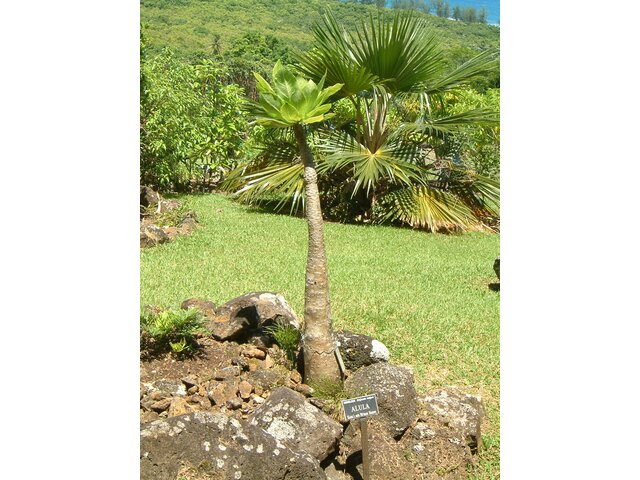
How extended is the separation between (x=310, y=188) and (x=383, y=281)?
2.55 m

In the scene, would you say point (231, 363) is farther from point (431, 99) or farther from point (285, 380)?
point (431, 99)

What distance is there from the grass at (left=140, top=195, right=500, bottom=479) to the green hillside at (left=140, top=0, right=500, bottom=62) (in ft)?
6.76

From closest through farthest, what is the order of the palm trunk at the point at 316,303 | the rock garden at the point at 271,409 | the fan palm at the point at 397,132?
the rock garden at the point at 271,409 → the palm trunk at the point at 316,303 → the fan palm at the point at 397,132

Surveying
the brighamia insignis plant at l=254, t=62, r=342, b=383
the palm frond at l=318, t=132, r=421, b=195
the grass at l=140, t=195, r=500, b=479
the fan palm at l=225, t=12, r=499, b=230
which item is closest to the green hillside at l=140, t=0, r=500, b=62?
the fan palm at l=225, t=12, r=499, b=230

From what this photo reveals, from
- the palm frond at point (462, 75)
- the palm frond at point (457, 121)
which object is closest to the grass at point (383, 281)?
the palm frond at point (457, 121)

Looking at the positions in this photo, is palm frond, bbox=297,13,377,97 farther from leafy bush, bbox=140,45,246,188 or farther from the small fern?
the small fern

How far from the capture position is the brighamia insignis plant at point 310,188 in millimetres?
2314

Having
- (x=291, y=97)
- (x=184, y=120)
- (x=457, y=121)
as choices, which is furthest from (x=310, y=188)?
(x=184, y=120)

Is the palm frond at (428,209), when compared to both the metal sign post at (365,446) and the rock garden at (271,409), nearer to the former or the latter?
the rock garden at (271,409)

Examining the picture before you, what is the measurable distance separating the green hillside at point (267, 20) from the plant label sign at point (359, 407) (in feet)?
19.0

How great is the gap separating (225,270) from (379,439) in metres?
2.97

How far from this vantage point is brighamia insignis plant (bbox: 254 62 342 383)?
7.59 ft

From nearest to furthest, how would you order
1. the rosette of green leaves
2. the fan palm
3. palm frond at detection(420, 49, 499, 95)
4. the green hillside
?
1. the rosette of green leaves
2. the fan palm
3. the green hillside
4. palm frond at detection(420, 49, 499, 95)
